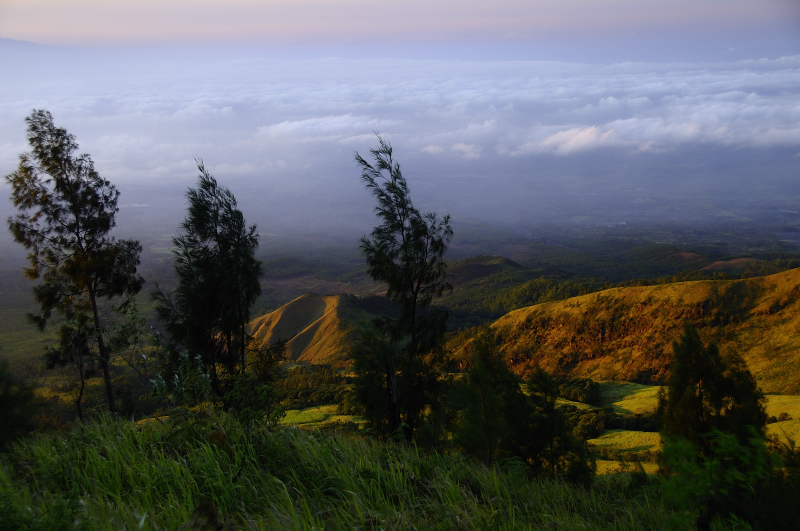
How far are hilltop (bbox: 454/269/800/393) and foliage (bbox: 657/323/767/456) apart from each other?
33.6m

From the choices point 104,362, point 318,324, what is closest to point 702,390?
point 104,362

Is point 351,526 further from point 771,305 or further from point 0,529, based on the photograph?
point 771,305

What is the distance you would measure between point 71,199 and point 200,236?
3.82 metres

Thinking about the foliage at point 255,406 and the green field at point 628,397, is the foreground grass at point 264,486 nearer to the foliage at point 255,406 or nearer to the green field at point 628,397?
the foliage at point 255,406

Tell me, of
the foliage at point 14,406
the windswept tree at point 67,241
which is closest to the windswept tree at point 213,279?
the windswept tree at point 67,241

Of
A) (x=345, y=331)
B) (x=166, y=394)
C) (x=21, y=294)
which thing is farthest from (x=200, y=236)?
(x=21, y=294)

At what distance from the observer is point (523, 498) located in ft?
15.1

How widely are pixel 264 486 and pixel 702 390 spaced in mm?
16089

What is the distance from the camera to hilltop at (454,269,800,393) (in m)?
49.8

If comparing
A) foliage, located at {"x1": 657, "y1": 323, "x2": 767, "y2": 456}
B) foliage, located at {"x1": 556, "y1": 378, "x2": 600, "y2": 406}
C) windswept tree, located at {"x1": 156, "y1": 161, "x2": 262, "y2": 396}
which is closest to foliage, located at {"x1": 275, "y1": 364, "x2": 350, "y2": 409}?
windswept tree, located at {"x1": 156, "y1": 161, "x2": 262, "y2": 396}

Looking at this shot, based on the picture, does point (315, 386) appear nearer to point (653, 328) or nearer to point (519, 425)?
point (519, 425)

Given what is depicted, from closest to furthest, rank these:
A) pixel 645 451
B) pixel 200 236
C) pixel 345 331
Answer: pixel 200 236 → pixel 645 451 → pixel 345 331

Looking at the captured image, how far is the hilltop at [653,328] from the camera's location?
1962 inches

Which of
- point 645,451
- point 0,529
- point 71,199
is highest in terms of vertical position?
point 71,199
